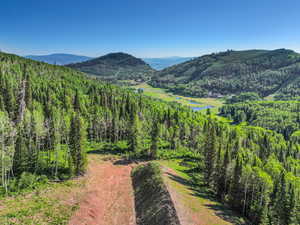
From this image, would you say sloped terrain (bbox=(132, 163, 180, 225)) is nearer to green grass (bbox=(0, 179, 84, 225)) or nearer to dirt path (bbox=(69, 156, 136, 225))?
dirt path (bbox=(69, 156, 136, 225))

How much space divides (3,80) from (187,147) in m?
107

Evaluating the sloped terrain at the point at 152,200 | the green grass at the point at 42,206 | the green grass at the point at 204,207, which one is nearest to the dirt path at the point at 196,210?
the green grass at the point at 204,207

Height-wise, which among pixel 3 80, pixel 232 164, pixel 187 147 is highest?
pixel 3 80

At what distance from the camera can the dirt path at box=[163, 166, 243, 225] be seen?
42588 millimetres

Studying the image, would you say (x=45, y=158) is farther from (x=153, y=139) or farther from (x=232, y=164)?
(x=232, y=164)

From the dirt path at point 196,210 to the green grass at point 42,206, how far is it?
78.3 feet

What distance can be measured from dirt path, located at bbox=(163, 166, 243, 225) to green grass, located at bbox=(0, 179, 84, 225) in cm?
2386

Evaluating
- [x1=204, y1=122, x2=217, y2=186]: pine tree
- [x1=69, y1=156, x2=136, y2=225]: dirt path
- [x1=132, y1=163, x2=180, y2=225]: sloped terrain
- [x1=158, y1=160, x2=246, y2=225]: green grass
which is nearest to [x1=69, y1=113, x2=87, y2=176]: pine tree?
[x1=69, y1=156, x2=136, y2=225]: dirt path

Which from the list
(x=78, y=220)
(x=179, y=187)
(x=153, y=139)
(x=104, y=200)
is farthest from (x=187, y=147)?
(x=78, y=220)

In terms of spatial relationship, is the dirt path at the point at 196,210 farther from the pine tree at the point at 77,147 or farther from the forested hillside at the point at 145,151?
the pine tree at the point at 77,147

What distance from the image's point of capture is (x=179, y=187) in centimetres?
5784

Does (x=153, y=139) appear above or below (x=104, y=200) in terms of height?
above

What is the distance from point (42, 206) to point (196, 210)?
3434cm

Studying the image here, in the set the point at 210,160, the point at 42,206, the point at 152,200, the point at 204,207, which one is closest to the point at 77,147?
the point at 42,206
